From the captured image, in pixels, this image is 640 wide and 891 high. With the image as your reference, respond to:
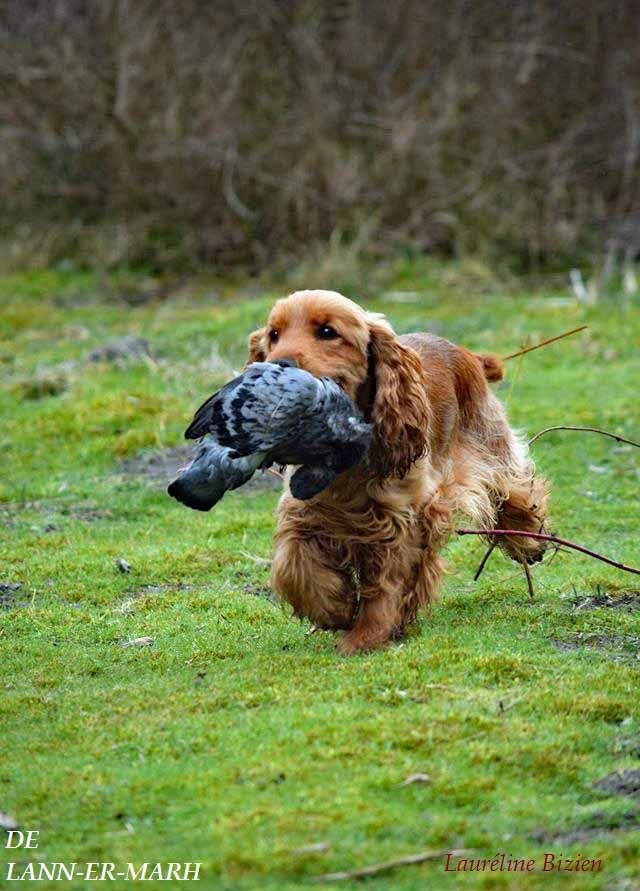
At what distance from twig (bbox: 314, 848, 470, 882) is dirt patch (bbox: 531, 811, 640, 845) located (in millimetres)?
232

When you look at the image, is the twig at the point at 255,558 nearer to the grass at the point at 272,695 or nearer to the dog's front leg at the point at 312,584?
the grass at the point at 272,695

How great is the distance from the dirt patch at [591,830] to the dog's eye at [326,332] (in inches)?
88.1

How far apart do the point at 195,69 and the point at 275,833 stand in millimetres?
14178

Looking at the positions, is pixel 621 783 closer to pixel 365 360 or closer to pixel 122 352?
pixel 365 360

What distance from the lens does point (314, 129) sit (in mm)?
16125

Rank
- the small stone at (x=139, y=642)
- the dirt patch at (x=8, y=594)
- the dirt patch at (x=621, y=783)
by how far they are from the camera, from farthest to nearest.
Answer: the dirt patch at (x=8, y=594) < the small stone at (x=139, y=642) < the dirt patch at (x=621, y=783)

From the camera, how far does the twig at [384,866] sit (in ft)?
11.3

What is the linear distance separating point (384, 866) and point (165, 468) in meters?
5.74

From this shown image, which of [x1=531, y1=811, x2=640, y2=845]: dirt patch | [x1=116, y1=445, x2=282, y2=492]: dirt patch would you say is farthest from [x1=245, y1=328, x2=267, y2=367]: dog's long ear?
[x1=116, y1=445, x2=282, y2=492]: dirt patch

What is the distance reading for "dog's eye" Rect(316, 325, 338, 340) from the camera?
5.35 m

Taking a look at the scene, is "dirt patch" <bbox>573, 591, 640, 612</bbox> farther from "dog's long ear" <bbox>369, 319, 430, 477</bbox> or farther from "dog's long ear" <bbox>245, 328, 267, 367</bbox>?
"dog's long ear" <bbox>245, 328, 267, 367</bbox>

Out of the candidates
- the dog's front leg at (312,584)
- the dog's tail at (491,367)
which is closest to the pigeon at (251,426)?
the dog's front leg at (312,584)

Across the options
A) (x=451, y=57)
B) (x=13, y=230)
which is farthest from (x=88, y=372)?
(x=451, y=57)

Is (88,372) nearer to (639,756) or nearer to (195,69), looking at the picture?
(195,69)
